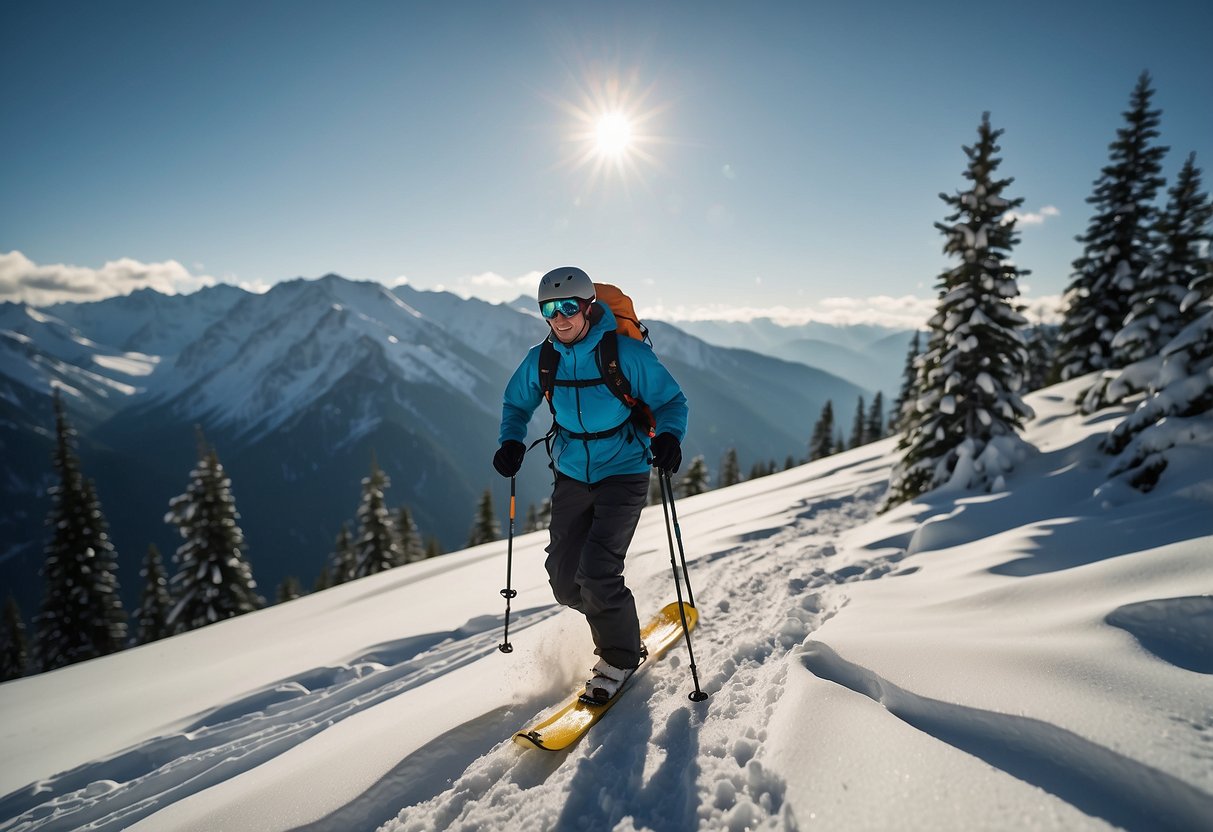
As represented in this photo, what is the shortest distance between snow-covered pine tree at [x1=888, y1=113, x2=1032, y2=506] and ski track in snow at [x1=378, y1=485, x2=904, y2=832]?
7798mm

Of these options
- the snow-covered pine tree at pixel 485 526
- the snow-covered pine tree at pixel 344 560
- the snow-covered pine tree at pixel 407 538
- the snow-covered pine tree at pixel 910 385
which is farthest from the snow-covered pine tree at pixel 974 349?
the snow-covered pine tree at pixel 407 538

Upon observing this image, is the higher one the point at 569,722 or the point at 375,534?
the point at 375,534

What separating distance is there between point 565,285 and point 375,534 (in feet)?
96.5

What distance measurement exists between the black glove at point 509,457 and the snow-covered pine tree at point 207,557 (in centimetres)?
2447

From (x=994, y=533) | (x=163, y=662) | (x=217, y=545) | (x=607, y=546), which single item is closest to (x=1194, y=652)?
(x=607, y=546)

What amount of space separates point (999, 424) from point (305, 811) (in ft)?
41.4

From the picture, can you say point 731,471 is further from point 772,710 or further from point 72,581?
point 772,710

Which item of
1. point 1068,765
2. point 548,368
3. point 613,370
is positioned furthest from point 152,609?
point 1068,765

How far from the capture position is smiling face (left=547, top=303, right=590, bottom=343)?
13.6 feet

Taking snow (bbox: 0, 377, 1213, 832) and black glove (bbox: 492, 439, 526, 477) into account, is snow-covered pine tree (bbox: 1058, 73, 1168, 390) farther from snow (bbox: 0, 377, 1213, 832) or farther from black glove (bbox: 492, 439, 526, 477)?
black glove (bbox: 492, 439, 526, 477)

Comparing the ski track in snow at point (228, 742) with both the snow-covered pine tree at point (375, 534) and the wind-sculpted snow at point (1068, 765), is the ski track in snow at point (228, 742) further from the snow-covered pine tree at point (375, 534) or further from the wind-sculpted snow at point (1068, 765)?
the snow-covered pine tree at point (375, 534)

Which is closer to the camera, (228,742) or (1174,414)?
(228,742)

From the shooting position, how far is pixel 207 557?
23484mm

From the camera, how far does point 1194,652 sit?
261cm
